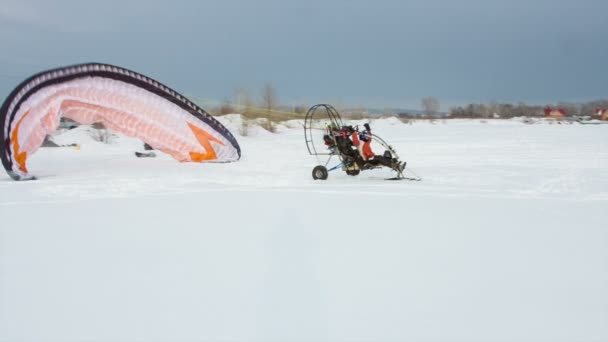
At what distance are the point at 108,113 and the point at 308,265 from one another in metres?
10.2

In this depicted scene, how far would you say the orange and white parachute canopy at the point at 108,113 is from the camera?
10469mm

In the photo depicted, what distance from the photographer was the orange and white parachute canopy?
412 inches

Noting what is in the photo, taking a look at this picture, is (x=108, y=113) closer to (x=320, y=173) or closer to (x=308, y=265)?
(x=320, y=173)

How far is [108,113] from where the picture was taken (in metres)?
12.3

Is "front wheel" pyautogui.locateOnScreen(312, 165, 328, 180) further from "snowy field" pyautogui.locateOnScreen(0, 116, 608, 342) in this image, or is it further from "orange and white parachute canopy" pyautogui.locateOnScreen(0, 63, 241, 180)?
"orange and white parachute canopy" pyautogui.locateOnScreen(0, 63, 241, 180)

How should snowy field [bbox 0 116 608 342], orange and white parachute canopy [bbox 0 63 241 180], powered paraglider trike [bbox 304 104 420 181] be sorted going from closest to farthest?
snowy field [bbox 0 116 608 342] < powered paraglider trike [bbox 304 104 420 181] < orange and white parachute canopy [bbox 0 63 241 180]

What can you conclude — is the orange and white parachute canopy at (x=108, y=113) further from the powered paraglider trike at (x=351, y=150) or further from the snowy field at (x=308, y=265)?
the powered paraglider trike at (x=351, y=150)

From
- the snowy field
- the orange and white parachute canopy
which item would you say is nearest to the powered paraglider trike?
the snowy field

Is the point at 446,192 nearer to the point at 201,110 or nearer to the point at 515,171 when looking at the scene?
the point at 515,171

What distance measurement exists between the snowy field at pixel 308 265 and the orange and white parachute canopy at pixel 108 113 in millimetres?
2914

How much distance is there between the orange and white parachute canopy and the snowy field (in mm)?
2914

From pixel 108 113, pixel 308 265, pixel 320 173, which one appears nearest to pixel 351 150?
pixel 320 173

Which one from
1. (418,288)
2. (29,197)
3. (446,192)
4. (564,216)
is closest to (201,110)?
(29,197)

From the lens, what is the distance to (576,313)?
2.97 m
